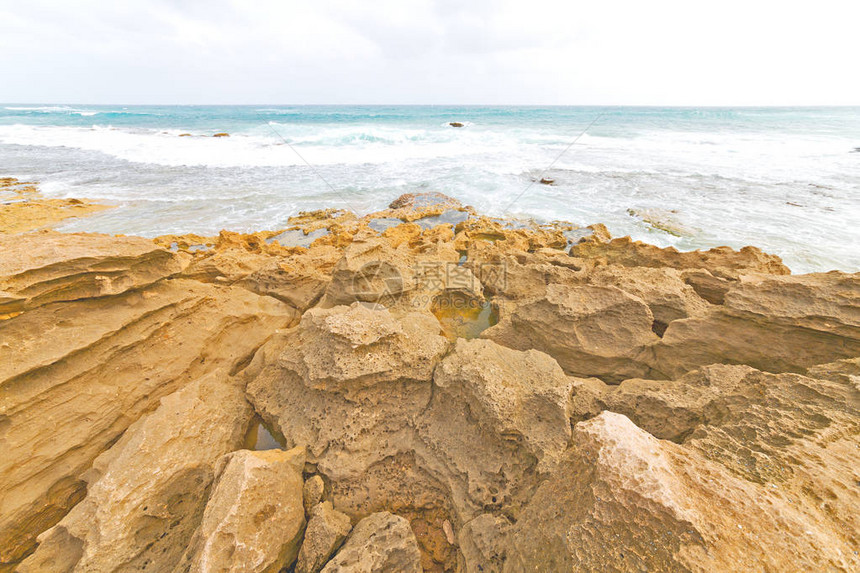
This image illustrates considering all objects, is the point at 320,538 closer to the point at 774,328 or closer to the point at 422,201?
the point at 774,328

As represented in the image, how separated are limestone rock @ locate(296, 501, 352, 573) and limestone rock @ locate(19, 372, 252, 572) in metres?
0.89

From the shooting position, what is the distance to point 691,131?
3238cm

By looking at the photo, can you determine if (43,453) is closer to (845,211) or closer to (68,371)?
(68,371)

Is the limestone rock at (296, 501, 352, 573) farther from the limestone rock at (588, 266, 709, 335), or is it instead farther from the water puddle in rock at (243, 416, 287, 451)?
the limestone rock at (588, 266, 709, 335)

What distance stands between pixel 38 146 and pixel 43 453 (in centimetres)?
3581

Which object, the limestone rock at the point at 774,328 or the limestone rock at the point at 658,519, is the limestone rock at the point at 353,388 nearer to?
the limestone rock at the point at 658,519

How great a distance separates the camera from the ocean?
9.55 meters

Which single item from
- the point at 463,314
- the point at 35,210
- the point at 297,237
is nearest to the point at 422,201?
the point at 297,237

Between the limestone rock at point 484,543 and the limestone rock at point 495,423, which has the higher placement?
the limestone rock at point 495,423

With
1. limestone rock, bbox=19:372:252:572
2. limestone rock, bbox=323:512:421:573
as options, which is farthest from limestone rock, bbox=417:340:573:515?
limestone rock, bbox=19:372:252:572

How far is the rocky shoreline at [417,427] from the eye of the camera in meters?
1.61

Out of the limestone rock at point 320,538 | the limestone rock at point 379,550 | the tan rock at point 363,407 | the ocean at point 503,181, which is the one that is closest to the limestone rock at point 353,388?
the tan rock at point 363,407

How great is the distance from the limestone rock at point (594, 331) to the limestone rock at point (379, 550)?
2367 mm

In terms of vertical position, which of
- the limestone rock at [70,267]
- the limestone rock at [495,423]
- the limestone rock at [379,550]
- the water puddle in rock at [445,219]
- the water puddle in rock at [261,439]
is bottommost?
the water puddle in rock at [261,439]
